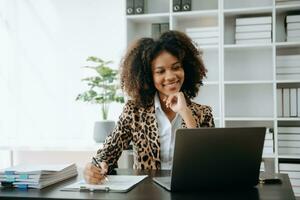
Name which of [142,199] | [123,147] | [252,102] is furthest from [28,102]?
[142,199]

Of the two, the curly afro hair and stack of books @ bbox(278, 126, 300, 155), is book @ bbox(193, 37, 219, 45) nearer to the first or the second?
stack of books @ bbox(278, 126, 300, 155)

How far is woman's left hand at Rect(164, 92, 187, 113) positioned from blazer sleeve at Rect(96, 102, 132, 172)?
0.21 m

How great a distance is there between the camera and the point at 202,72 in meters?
2.16

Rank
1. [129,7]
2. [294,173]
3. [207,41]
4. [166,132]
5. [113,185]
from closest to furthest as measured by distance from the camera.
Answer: [113,185], [166,132], [294,173], [207,41], [129,7]

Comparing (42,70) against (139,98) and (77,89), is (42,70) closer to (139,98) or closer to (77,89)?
(77,89)

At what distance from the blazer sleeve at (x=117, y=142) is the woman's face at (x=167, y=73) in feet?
0.65

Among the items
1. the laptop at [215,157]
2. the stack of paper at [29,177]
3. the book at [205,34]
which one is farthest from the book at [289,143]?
the stack of paper at [29,177]

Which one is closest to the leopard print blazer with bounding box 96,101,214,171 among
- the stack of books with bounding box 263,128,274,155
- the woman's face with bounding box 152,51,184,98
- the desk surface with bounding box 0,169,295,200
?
the woman's face with bounding box 152,51,184,98

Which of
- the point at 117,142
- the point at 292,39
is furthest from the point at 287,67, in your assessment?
the point at 117,142

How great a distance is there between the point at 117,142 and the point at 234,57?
210 centimetres

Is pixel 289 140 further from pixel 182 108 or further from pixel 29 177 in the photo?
pixel 29 177

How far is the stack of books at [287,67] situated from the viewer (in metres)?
3.30

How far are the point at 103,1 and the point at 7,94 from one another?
148 cm

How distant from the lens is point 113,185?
1.41 metres
